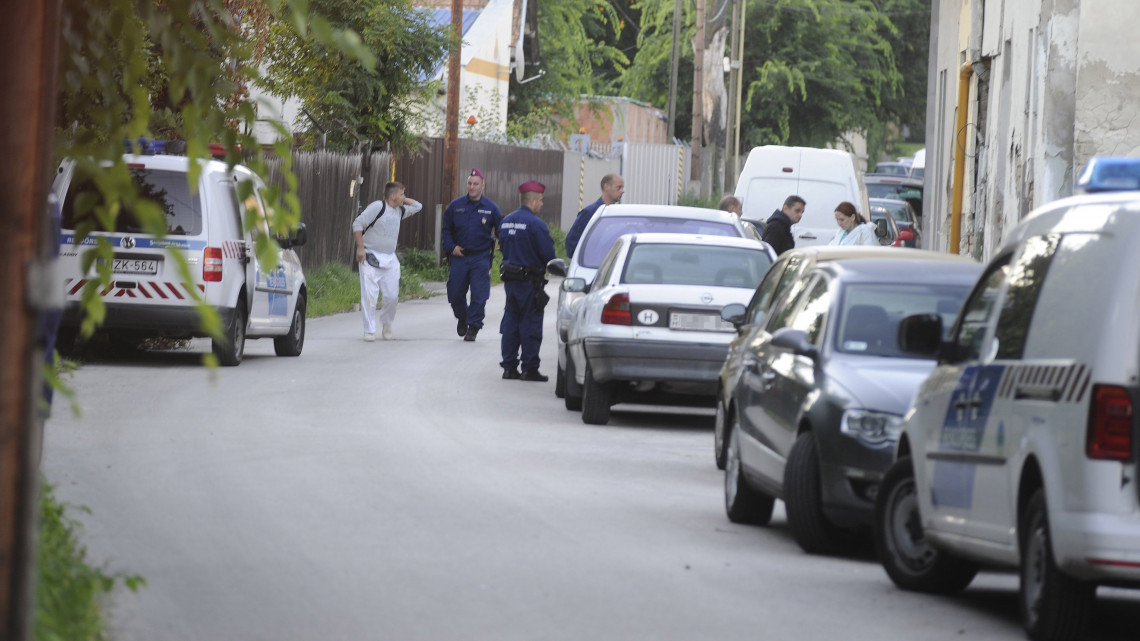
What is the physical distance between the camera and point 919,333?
24.6ft

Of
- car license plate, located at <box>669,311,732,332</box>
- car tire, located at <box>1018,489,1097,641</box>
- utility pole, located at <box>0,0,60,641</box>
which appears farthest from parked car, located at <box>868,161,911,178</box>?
utility pole, located at <box>0,0,60,641</box>

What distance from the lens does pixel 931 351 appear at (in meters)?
7.61

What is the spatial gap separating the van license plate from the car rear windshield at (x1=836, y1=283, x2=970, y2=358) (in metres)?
8.50

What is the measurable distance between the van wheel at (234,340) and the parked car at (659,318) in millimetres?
3629

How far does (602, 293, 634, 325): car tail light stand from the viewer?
13.8m

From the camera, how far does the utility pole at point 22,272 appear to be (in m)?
4.16

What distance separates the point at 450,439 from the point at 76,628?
22.6ft

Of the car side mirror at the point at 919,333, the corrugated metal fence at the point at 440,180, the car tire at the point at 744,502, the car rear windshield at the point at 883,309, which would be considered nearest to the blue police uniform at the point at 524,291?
the corrugated metal fence at the point at 440,180

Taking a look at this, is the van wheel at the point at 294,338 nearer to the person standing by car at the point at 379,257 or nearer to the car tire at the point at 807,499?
the person standing by car at the point at 379,257

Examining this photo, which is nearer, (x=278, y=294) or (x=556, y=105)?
(x=278, y=294)

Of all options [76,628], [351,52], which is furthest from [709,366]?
[351,52]

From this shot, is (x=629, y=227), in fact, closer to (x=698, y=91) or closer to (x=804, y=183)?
(x=804, y=183)

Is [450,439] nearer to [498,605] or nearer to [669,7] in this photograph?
[498,605]

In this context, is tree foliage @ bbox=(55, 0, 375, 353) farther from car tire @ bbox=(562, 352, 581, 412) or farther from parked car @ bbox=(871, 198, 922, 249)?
parked car @ bbox=(871, 198, 922, 249)
